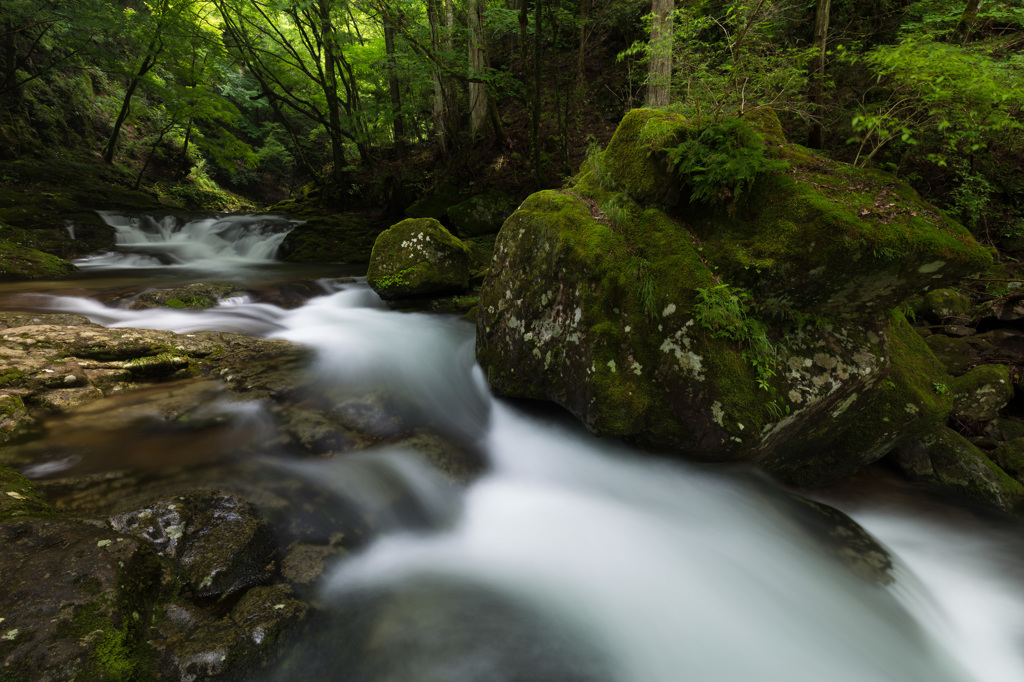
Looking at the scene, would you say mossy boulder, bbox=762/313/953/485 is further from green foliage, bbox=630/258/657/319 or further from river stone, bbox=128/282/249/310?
river stone, bbox=128/282/249/310

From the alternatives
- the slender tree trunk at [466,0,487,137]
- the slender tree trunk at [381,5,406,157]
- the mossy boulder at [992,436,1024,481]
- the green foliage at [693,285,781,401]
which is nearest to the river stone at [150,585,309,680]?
the green foliage at [693,285,781,401]

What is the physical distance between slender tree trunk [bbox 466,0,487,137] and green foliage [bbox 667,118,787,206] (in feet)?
21.8

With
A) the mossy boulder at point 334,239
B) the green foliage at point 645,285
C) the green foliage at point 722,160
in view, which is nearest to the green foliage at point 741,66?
the green foliage at point 722,160

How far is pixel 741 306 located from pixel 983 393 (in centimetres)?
371

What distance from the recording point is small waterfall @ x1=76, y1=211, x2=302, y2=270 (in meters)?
10.2

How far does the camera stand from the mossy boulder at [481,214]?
998 cm

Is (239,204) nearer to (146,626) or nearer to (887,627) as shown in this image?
(146,626)

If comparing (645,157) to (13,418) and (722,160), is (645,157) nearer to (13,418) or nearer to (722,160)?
(722,160)

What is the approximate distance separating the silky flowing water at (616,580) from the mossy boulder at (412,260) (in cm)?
294

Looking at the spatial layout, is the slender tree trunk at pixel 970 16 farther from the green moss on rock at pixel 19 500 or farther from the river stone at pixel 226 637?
the green moss on rock at pixel 19 500

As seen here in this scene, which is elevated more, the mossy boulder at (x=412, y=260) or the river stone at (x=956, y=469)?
the mossy boulder at (x=412, y=260)

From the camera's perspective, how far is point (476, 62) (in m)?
10.1

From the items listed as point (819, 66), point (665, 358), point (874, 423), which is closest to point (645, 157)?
point (665, 358)

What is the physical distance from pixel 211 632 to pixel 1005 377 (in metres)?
7.24
